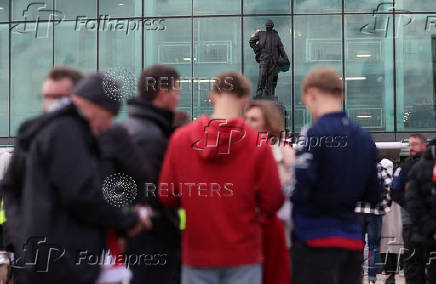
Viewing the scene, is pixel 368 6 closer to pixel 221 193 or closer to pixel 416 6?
pixel 416 6

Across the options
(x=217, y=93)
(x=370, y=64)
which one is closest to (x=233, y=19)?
(x=370, y=64)

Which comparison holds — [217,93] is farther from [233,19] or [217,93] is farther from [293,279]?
[233,19]

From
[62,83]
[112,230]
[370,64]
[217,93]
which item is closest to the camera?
[112,230]

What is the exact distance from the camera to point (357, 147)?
148 inches

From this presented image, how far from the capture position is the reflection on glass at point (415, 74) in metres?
19.8

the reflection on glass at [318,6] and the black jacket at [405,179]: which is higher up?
the reflection on glass at [318,6]

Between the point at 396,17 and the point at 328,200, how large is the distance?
17636 millimetres

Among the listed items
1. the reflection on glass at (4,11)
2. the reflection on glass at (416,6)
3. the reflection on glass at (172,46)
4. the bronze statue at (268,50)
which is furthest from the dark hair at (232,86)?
the reflection on glass at (4,11)

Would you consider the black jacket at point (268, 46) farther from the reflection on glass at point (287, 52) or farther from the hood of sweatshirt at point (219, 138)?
the hood of sweatshirt at point (219, 138)

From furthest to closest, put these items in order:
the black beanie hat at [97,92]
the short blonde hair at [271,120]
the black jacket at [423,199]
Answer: the black jacket at [423,199] → the short blonde hair at [271,120] → the black beanie hat at [97,92]

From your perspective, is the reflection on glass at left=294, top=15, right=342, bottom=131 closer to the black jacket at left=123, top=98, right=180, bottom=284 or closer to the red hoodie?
the black jacket at left=123, top=98, right=180, bottom=284

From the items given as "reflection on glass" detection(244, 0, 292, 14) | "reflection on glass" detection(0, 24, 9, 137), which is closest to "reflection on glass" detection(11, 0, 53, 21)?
"reflection on glass" detection(0, 24, 9, 137)

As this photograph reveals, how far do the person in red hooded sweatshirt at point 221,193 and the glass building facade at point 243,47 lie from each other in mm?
15833

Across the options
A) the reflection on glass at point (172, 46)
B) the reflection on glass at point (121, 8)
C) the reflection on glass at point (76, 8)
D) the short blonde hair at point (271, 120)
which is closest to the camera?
the short blonde hair at point (271, 120)
